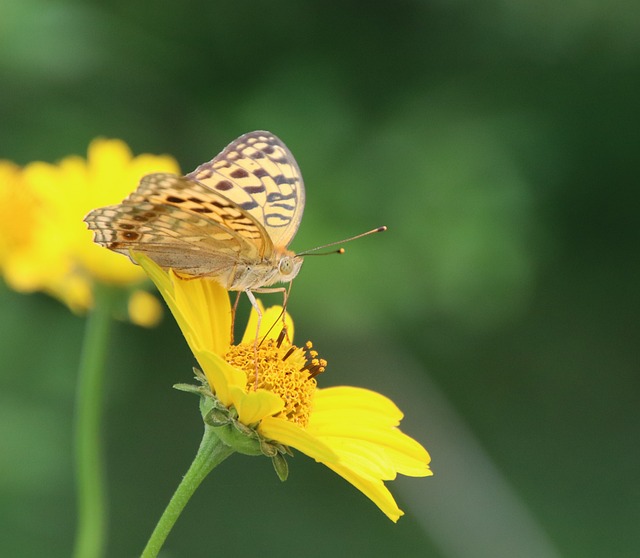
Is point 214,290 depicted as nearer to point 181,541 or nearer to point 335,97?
point 335,97

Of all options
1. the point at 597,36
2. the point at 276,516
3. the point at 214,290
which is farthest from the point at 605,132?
the point at 214,290

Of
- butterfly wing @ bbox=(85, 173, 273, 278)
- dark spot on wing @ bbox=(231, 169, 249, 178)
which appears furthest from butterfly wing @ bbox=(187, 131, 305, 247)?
butterfly wing @ bbox=(85, 173, 273, 278)

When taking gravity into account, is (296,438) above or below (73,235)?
below

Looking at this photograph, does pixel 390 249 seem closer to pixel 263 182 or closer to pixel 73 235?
pixel 73 235

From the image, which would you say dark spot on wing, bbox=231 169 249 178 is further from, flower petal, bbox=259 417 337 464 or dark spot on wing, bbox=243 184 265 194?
flower petal, bbox=259 417 337 464

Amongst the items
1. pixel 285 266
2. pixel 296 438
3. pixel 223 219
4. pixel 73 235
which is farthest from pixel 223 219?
pixel 73 235

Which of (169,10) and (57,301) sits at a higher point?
(169,10)
